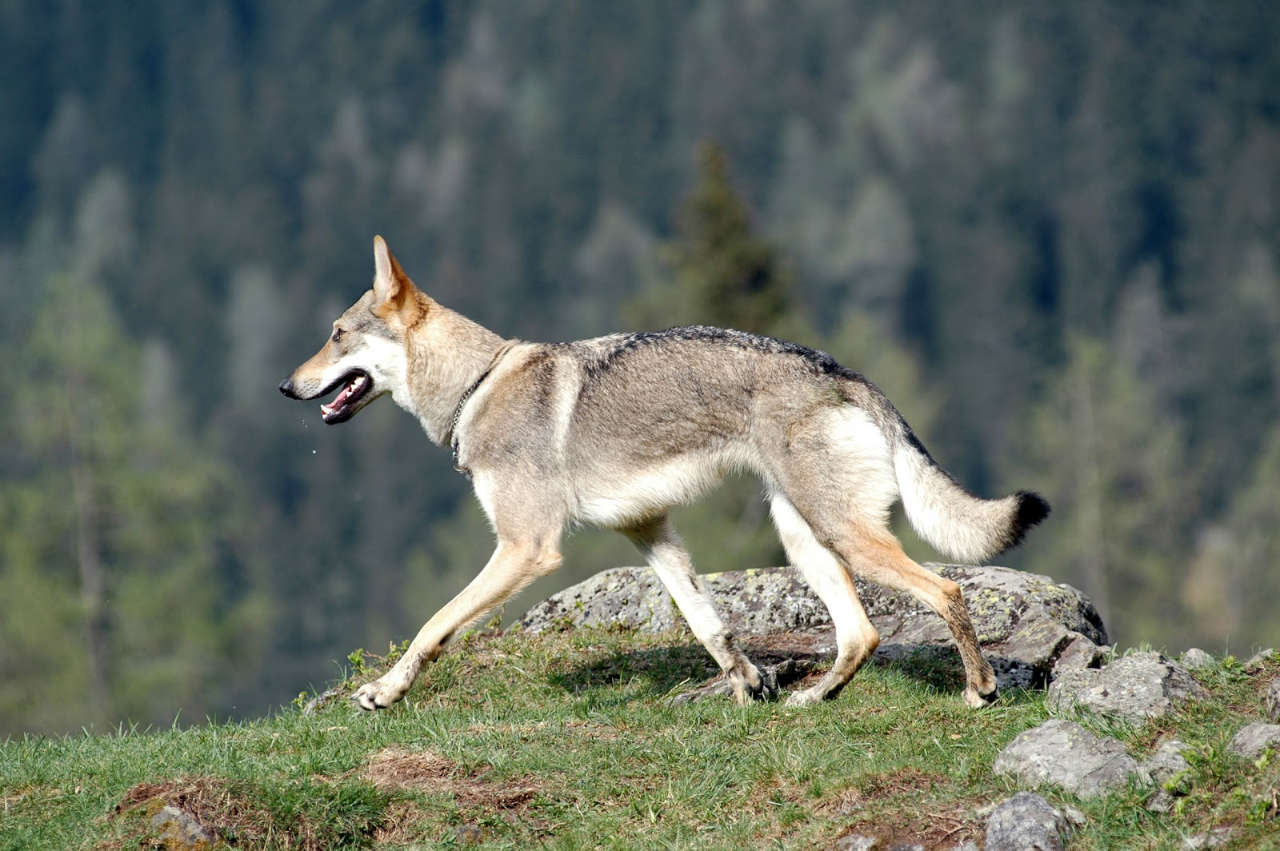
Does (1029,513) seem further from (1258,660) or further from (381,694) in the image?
(381,694)

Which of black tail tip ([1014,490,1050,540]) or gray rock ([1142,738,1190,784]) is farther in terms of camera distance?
black tail tip ([1014,490,1050,540])

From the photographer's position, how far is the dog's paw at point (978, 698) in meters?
7.59

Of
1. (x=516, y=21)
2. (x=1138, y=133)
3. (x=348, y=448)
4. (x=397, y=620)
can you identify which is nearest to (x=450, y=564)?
(x=397, y=620)

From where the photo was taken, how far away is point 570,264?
4547 inches

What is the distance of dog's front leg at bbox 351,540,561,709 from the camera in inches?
318

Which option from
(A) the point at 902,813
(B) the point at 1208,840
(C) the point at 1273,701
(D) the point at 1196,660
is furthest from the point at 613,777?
(D) the point at 1196,660

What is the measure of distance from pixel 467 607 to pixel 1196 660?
404 cm

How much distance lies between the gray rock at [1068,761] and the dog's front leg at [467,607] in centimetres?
301

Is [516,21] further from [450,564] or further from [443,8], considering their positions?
[450,564]

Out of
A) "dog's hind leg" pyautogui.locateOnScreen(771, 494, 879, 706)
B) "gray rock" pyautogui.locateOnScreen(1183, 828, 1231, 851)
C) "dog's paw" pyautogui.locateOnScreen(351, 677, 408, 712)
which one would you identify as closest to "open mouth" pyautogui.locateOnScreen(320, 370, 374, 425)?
"dog's paw" pyautogui.locateOnScreen(351, 677, 408, 712)

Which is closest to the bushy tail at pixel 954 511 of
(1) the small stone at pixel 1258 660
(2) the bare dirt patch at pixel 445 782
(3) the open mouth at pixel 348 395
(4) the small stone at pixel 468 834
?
(1) the small stone at pixel 1258 660

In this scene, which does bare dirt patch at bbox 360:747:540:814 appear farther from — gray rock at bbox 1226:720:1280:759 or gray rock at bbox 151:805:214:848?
gray rock at bbox 1226:720:1280:759

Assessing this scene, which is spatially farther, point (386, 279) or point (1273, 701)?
point (386, 279)

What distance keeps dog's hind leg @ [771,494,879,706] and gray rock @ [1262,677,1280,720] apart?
2290mm
